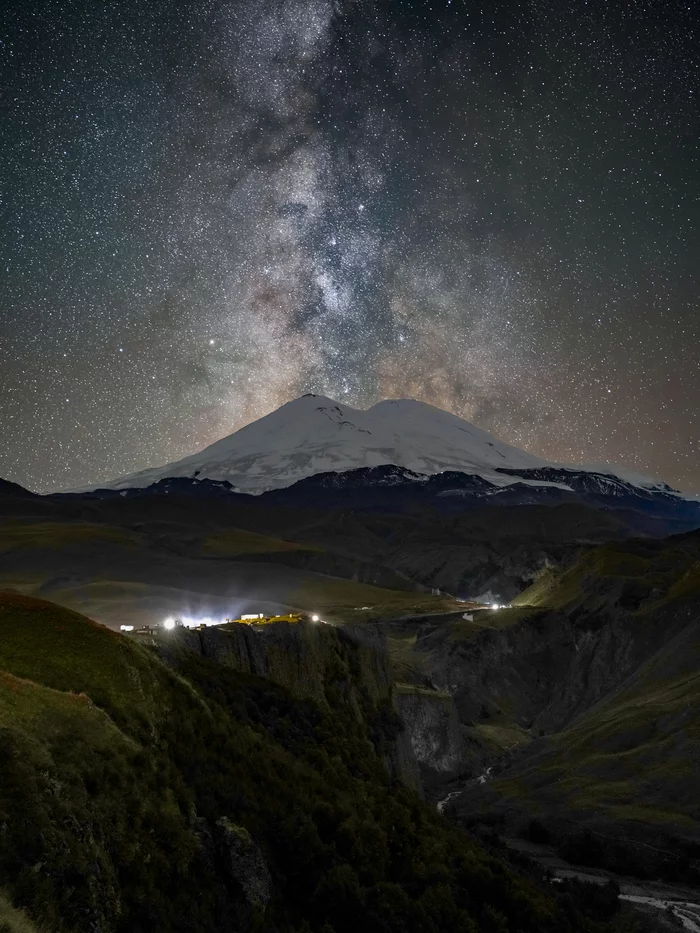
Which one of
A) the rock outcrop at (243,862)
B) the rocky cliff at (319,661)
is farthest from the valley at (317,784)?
the rocky cliff at (319,661)

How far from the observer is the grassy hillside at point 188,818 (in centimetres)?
1662

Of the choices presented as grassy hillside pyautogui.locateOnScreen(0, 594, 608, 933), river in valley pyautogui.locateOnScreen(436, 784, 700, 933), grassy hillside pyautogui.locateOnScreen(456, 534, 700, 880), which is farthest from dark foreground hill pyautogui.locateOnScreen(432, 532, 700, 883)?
grassy hillside pyautogui.locateOnScreen(0, 594, 608, 933)

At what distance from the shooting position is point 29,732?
61.6ft

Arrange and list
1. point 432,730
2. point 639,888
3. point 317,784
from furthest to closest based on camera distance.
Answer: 1. point 432,730
2. point 639,888
3. point 317,784

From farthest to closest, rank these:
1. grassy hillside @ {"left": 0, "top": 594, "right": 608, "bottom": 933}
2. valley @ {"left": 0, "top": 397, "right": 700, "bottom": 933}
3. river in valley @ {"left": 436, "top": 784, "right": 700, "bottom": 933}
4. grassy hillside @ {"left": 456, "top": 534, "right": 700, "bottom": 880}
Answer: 1. grassy hillside @ {"left": 456, "top": 534, "right": 700, "bottom": 880}
2. river in valley @ {"left": 436, "top": 784, "right": 700, "bottom": 933}
3. valley @ {"left": 0, "top": 397, "right": 700, "bottom": 933}
4. grassy hillside @ {"left": 0, "top": 594, "right": 608, "bottom": 933}

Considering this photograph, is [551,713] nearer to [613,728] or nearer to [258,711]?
[613,728]

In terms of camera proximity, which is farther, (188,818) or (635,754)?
(635,754)

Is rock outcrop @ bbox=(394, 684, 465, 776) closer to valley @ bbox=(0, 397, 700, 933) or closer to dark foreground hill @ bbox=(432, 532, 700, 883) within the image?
valley @ bbox=(0, 397, 700, 933)

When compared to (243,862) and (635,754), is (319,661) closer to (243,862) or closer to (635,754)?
(243,862)

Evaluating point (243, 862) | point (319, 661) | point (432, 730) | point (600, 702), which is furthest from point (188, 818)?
point (600, 702)

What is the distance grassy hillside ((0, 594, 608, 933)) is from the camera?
54.5ft

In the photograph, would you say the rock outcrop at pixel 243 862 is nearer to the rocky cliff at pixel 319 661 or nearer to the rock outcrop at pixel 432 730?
the rocky cliff at pixel 319 661

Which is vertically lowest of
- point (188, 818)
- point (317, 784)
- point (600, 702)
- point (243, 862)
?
point (600, 702)

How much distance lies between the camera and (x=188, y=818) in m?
21.6
